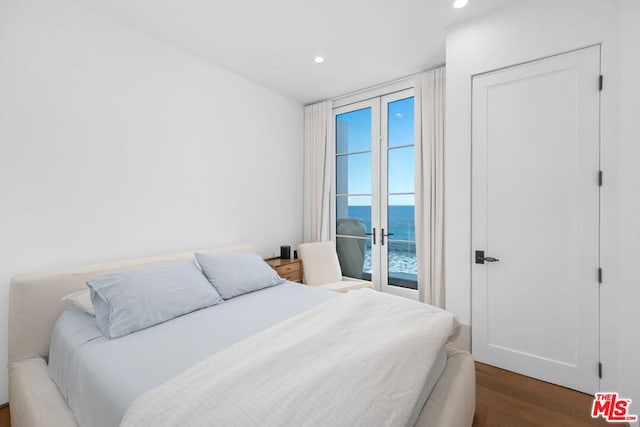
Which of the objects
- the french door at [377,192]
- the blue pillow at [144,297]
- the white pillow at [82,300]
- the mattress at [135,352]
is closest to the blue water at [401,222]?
the french door at [377,192]

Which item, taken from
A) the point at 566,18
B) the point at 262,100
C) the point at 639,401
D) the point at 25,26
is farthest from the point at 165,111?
the point at 639,401

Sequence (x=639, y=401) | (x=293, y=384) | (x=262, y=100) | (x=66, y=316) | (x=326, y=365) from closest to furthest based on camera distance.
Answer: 1. (x=293, y=384)
2. (x=326, y=365)
3. (x=639, y=401)
4. (x=66, y=316)
5. (x=262, y=100)

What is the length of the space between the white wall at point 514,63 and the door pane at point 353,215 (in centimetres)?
126

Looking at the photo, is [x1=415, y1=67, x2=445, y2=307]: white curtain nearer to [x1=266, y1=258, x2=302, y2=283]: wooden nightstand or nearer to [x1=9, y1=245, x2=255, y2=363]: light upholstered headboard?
[x1=266, y1=258, x2=302, y2=283]: wooden nightstand

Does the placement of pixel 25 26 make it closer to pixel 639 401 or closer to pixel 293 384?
pixel 293 384

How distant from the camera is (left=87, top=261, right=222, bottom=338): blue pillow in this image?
1.64 m

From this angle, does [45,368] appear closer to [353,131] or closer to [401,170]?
[401,170]

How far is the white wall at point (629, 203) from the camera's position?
164 cm

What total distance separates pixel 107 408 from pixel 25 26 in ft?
7.86

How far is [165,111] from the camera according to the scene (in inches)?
100

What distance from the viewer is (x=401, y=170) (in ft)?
11.0

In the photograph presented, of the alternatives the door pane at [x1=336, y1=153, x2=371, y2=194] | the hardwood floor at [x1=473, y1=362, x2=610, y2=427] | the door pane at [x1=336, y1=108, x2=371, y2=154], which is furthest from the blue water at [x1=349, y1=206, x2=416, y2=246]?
the hardwood floor at [x1=473, y1=362, x2=610, y2=427]

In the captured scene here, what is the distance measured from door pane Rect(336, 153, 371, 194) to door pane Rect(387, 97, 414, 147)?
39 centimetres

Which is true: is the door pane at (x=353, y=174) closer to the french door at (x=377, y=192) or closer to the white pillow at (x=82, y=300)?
the french door at (x=377, y=192)
